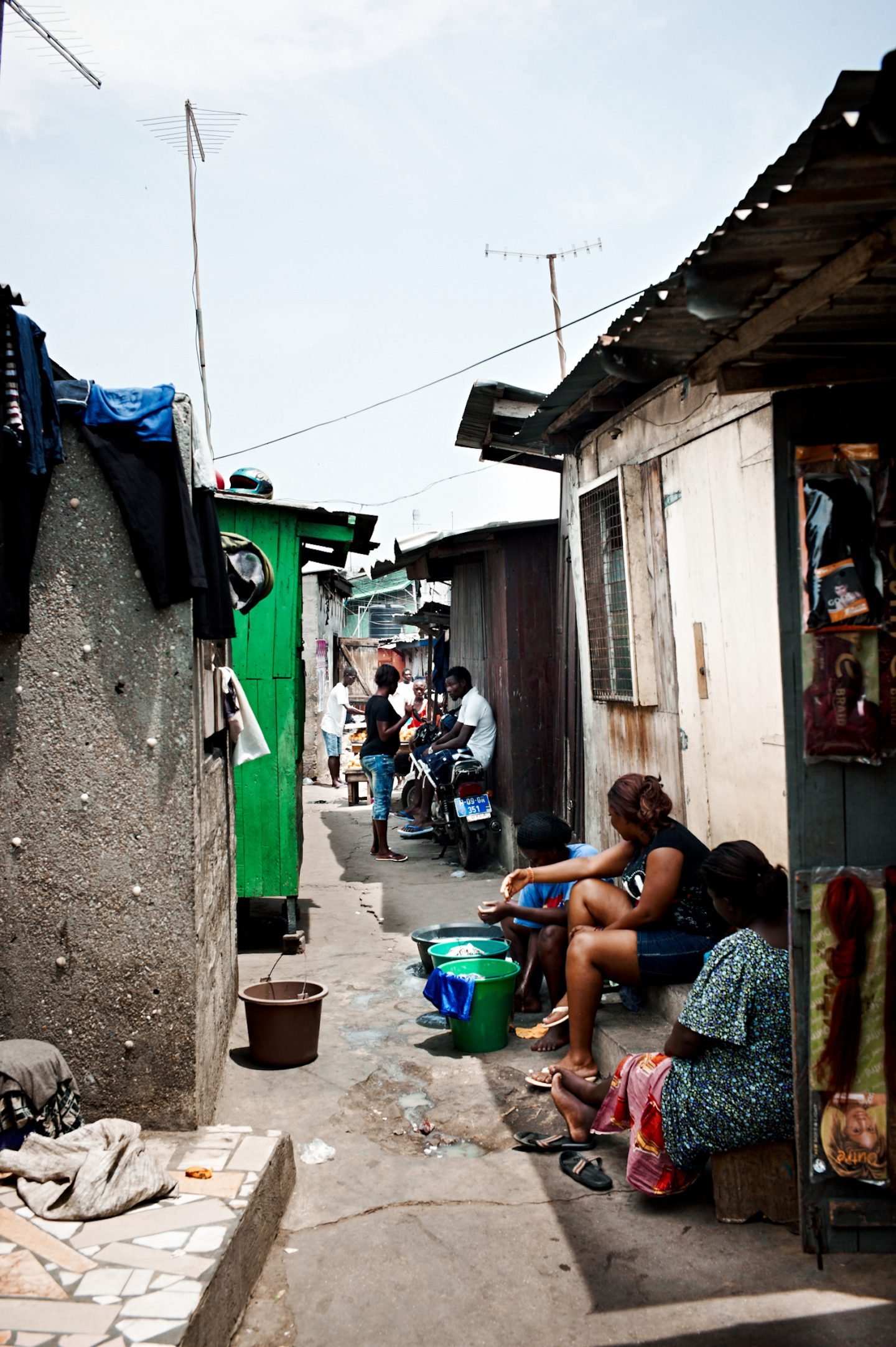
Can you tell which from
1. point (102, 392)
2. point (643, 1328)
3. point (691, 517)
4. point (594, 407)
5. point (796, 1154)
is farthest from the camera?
point (594, 407)

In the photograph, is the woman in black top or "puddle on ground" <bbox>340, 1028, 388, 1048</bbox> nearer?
"puddle on ground" <bbox>340, 1028, 388, 1048</bbox>

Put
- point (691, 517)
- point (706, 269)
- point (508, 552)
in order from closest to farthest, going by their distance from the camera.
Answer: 1. point (706, 269)
2. point (691, 517)
3. point (508, 552)

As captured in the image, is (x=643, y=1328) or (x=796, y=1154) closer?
(x=643, y=1328)

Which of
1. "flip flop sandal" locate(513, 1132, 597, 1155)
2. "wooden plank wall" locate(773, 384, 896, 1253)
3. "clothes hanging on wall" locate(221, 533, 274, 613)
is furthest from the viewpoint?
"clothes hanging on wall" locate(221, 533, 274, 613)

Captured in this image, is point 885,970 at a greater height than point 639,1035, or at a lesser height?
greater

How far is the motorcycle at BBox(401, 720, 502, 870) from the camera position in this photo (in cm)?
1074

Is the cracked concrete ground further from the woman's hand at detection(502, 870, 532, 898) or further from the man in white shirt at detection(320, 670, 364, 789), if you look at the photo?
the man in white shirt at detection(320, 670, 364, 789)

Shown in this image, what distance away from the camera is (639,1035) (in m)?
5.11

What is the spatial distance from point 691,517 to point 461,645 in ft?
26.4

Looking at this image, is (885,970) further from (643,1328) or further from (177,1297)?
(177,1297)

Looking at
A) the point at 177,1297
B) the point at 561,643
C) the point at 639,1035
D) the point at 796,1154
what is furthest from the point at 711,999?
the point at 561,643

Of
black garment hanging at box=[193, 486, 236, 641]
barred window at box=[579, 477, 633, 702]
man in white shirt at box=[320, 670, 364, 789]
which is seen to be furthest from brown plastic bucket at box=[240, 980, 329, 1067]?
man in white shirt at box=[320, 670, 364, 789]

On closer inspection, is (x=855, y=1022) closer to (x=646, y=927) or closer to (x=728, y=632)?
(x=646, y=927)

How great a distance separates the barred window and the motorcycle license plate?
314cm
